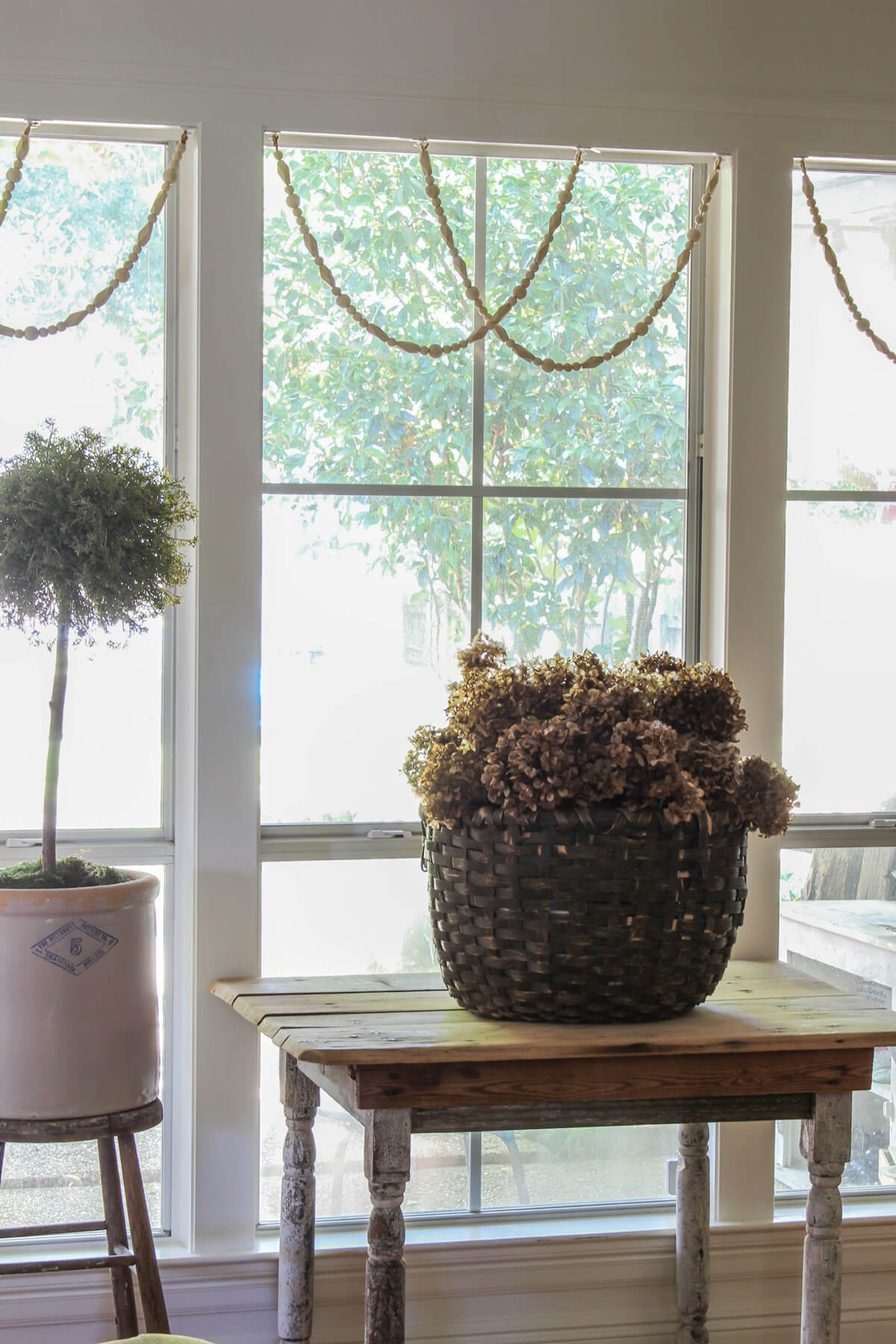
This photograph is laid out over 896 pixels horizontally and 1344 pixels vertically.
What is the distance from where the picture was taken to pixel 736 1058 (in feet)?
5.88

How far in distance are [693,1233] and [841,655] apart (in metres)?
1.11

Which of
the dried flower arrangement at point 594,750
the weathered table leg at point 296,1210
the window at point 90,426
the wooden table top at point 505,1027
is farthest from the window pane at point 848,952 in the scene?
the window at point 90,426

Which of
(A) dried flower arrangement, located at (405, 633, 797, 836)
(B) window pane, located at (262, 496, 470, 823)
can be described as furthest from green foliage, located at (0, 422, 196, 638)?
(A) dried flower arrangement, located at (405, 633, 797, 836)

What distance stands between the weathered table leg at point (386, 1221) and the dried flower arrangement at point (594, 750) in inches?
16.7

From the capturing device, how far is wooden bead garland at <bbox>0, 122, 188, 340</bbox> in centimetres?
215

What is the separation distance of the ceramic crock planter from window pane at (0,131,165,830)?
435mm

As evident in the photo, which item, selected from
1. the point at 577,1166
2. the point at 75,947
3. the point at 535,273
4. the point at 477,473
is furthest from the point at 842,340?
the point at 75,947

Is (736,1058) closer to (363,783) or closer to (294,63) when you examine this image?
(363,783)

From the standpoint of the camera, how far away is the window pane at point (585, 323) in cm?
235

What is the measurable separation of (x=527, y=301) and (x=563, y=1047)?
1.37 m

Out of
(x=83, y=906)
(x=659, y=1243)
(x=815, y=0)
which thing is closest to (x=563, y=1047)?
(x=83, y=906)

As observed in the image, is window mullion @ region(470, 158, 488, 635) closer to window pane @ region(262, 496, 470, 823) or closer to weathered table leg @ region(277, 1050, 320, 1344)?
window pane @ region(262, 496, 470, 823)

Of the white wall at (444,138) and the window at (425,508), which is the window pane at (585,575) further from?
the white wall at (444,138)

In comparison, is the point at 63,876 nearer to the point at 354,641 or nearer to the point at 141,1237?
the point at 141,1237
